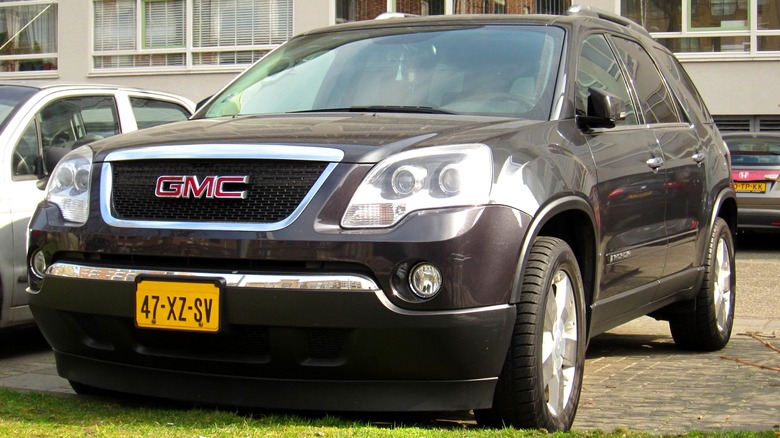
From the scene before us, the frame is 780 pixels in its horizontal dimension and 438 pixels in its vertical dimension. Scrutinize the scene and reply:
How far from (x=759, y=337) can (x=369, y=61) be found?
3555mm

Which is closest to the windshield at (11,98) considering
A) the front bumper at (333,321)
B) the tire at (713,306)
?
the front bumper at (333,321)

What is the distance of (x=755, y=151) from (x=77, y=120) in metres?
9.88

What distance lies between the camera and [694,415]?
4.93 meters

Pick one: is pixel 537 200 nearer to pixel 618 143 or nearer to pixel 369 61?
pixel 618 143

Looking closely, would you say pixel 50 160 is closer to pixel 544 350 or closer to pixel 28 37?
pixel 544 350

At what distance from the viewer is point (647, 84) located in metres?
6.50

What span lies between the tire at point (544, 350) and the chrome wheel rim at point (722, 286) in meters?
2.50

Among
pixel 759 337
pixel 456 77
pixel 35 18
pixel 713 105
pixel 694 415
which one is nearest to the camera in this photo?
pixel 694 415

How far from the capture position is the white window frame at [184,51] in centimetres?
2309

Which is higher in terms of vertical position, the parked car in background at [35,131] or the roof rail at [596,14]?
the roof rail at [596,14]

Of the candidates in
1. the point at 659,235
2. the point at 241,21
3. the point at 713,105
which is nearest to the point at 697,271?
the point at 659,235

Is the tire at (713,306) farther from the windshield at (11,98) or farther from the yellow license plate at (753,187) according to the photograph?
the yellow license plate at (753,187)

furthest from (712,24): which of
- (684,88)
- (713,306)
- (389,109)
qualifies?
(389,109)

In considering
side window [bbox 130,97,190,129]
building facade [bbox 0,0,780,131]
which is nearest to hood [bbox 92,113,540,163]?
side window [bbox 130,97,190,129]
